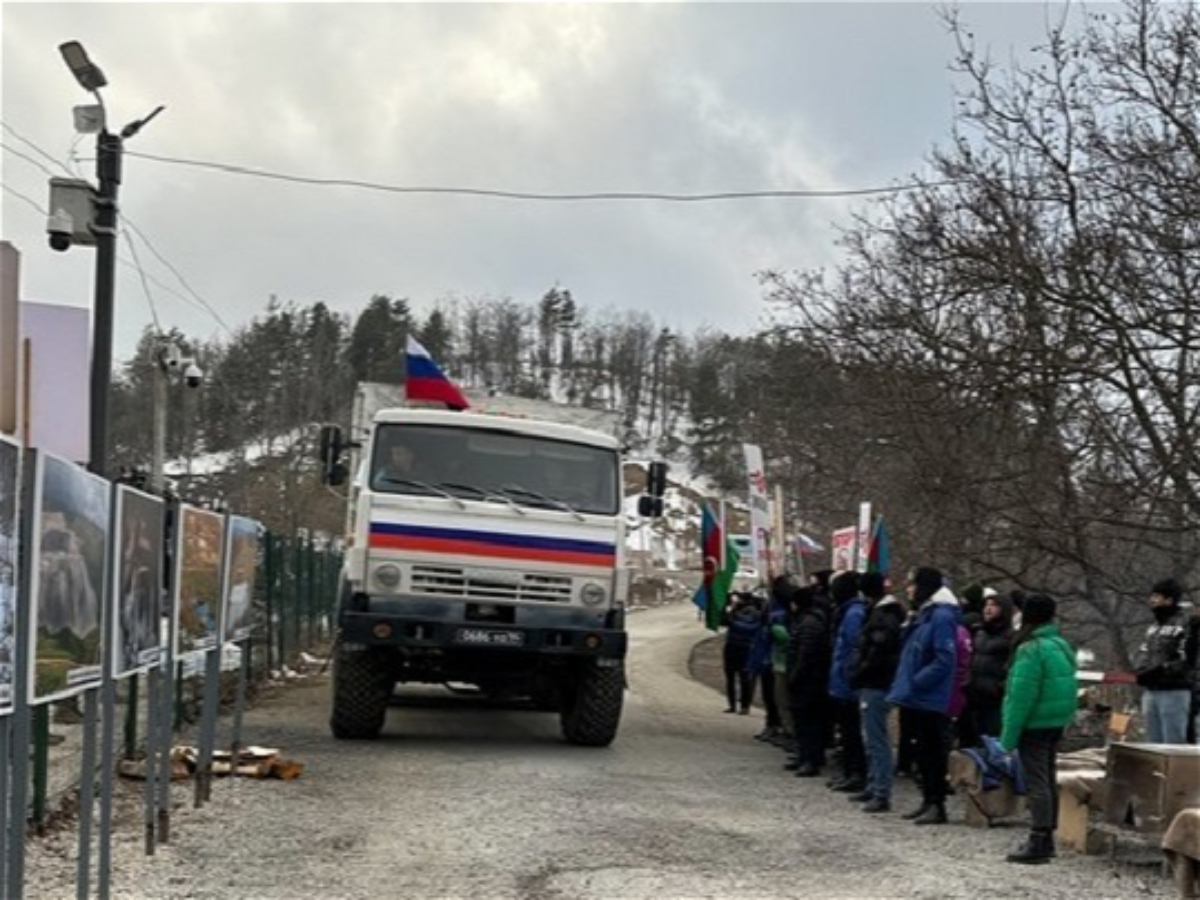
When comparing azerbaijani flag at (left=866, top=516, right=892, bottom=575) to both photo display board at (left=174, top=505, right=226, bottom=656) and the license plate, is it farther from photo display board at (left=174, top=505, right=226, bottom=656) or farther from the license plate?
photo display board at (left=174, top=505, right=226, bottom=656)

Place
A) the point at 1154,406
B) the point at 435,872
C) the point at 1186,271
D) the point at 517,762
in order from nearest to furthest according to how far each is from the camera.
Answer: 1. the point at 435,872
2. the point at 517,762
3. the point at 1186,271
4. the point at 1154,406

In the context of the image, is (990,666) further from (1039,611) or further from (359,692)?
(359,692)

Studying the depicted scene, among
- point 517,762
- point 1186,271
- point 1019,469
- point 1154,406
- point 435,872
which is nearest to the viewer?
point 435,872

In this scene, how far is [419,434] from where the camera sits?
40.6 feet

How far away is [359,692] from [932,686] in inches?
212

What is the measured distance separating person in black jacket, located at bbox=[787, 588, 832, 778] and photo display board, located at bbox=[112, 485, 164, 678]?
613 centimetres

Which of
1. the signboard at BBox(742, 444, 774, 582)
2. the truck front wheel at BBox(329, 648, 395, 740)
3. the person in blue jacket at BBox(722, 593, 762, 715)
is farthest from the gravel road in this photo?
the person in blue jacket at BBox(722, 593, 762, 715)

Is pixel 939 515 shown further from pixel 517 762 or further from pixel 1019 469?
pixel 517 762

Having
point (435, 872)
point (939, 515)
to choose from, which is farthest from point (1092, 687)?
point (435, 872)

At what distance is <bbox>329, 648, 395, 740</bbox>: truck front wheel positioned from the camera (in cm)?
1216

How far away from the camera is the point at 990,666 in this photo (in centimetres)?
1041

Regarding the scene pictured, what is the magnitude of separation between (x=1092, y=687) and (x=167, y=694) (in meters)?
11.7

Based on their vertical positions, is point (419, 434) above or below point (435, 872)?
above

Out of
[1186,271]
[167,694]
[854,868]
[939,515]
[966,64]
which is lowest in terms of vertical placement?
[854,868]
